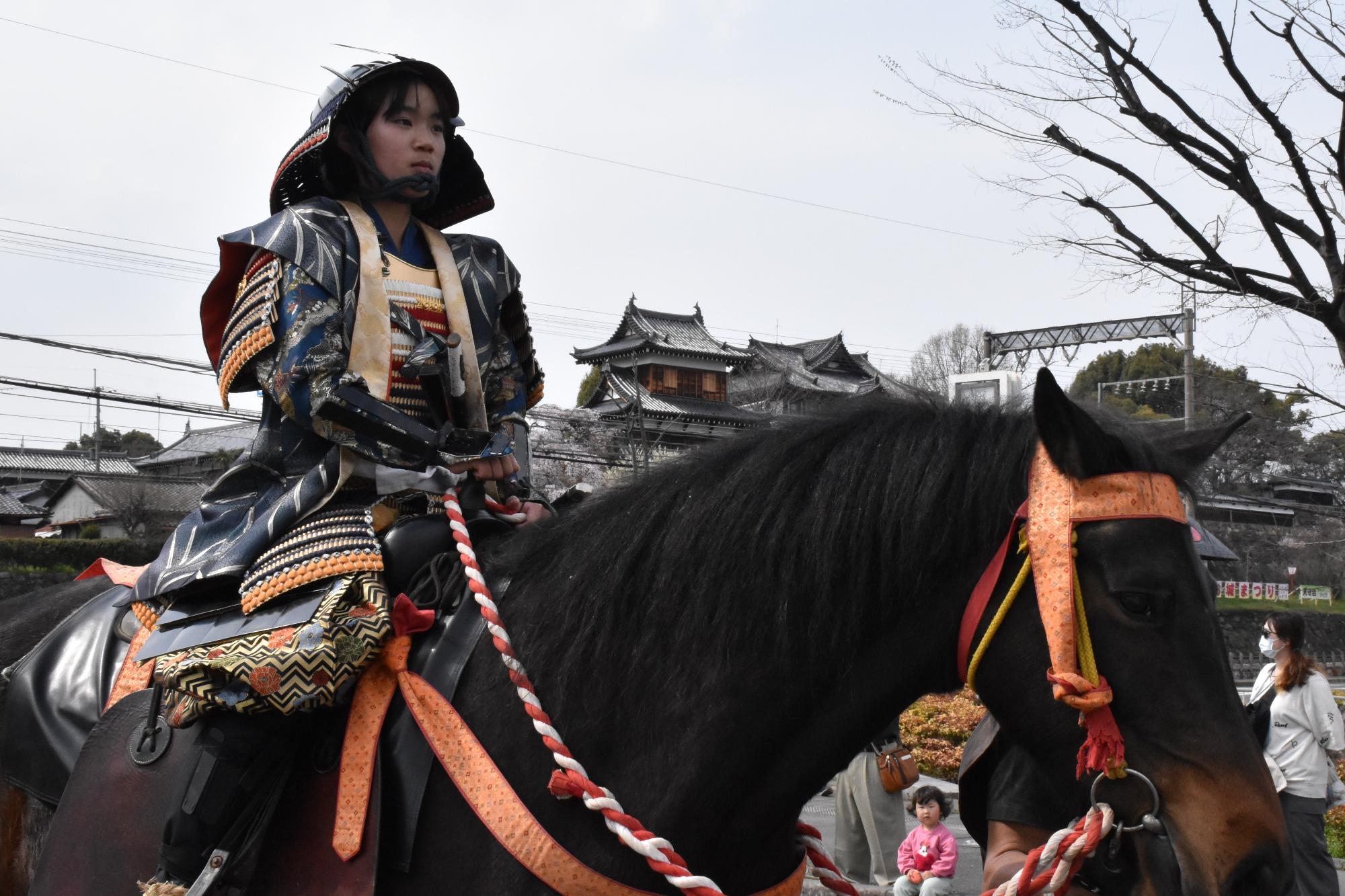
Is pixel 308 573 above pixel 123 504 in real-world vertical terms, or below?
above

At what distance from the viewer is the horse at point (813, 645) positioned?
79.1 inches

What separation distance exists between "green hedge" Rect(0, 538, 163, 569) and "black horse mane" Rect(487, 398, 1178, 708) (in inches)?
1412

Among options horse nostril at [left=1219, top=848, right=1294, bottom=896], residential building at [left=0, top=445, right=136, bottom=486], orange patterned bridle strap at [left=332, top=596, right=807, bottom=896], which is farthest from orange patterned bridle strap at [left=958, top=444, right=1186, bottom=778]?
residential building at [left=0, top=445, right=136, bottom=486]

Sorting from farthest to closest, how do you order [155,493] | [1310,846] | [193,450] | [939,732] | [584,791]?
[193,450], [155,493], [939,732], [1310,846], [584,791]

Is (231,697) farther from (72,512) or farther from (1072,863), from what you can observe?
(72,512)

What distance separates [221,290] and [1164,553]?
2286mm

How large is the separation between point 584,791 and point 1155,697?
1.03m

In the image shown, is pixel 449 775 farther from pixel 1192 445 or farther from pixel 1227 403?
pixel 1227 403

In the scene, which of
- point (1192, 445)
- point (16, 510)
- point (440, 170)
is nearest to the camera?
point (1192, 445)

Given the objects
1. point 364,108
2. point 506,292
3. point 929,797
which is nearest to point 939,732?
point 929,797

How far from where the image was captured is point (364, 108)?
3.05m

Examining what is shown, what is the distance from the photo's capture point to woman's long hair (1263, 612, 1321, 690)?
780 cm

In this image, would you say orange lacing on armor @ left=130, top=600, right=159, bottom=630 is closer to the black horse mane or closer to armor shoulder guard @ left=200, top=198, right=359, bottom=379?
armor shoulder guard @ left=200, top=198, right=359, bottom=379

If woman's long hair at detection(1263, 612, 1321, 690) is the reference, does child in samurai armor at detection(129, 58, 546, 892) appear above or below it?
above
